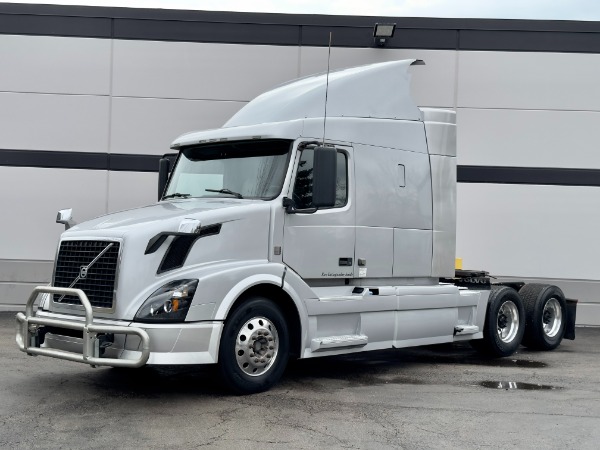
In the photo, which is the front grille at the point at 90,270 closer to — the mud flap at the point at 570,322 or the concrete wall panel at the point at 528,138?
the mud flap at the point at 570,322

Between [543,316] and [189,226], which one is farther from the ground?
[189,226]

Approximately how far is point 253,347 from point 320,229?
62.7 inches

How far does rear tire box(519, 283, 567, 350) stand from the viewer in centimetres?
1160

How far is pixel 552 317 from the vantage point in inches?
477

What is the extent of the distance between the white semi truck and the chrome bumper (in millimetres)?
16

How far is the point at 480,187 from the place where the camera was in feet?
50.6

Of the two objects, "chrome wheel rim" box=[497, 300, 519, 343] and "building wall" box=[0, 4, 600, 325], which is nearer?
"chrome wheel rim" box=[497, 300, 519, 343]

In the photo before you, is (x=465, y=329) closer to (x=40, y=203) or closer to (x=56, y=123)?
(x=40, y=203)

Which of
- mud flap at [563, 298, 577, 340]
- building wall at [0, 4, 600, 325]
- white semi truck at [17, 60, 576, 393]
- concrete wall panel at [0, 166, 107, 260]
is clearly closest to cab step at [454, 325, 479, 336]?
white semi truck at [17, 60, 576, 393]

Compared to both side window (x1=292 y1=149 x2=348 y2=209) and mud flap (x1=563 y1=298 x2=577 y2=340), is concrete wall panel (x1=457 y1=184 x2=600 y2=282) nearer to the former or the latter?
mud flap (x1=563 y1=298 x2=577 y2=340)

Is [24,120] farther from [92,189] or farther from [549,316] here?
[549,316]

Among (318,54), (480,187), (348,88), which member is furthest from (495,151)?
(348,88)

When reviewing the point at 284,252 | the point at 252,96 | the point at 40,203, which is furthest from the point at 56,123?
the point at 284,252

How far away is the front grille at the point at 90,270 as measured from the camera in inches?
289
